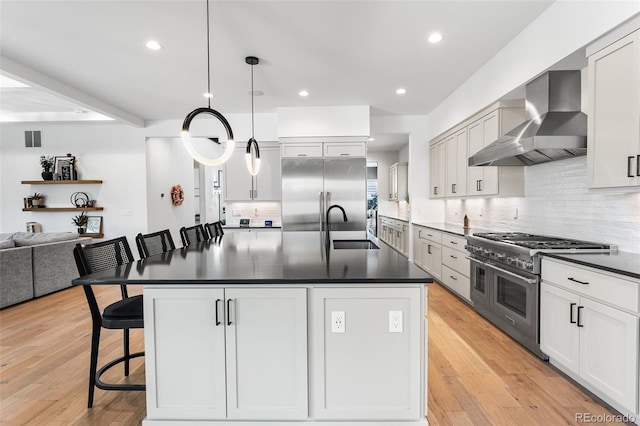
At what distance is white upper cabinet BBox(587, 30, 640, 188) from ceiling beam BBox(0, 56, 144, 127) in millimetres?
5580

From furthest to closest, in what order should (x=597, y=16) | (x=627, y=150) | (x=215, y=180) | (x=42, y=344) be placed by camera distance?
(x=215, y=180) → (x=42, y=344) → (x=597, y=16) → (x=627, y=150)

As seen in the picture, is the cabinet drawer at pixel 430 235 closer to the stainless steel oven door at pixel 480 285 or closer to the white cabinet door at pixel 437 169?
the white cabinet door at pixel 437 169

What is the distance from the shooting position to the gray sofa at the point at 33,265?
400 cm

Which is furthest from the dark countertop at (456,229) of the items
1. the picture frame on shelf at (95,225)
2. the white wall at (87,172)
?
the picture frame on shelf at (95,225)

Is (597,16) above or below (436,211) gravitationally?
above

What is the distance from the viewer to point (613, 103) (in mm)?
2166

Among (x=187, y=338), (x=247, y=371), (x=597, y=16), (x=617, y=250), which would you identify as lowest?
(x=247, y=371)

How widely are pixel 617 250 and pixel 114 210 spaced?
743cm

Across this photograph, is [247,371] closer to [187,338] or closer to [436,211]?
[187,338]

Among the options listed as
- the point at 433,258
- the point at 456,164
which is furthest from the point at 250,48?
the point at 433,258

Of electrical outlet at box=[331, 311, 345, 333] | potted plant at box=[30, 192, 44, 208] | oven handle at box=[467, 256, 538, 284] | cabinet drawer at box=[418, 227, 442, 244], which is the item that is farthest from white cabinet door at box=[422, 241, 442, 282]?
potted plant at box=[30, 192, 44, 208]

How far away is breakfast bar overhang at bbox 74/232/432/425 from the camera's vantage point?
172cm

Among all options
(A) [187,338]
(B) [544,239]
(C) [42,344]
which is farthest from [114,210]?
(B) [544,239]

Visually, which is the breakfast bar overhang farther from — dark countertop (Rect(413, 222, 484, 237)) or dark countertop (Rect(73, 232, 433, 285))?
dark countertop (Rect(413, 222, 484, 237))
